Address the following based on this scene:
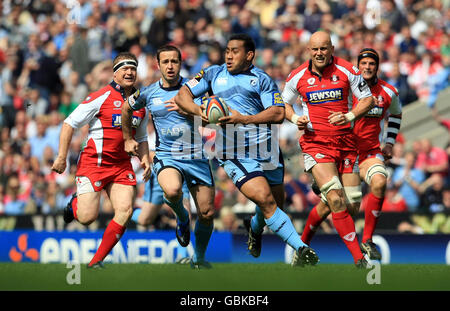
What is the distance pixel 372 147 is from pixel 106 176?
143 inches

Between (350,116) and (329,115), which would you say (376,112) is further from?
(350,116)

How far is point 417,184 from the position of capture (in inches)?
669

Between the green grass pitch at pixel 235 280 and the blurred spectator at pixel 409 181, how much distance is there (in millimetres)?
7006

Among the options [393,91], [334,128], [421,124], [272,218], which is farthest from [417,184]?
[272,218]

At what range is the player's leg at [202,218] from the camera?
10.8 metres

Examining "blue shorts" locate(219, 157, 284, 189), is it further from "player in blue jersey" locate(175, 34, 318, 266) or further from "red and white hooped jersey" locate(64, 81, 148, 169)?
"red and white hooped jersey" locate(64, 81, 148, 169)

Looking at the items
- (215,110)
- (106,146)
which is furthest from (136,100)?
(215,110)

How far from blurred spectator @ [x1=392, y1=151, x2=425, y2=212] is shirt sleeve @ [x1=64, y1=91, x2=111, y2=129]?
790 centimetres

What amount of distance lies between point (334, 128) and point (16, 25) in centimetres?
1599

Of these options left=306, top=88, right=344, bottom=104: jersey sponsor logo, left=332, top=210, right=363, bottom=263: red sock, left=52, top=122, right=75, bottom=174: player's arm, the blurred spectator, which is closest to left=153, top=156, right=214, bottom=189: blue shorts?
left=52, top=122, right=75, bottom=174: player's arm

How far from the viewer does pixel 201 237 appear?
36.0 feet

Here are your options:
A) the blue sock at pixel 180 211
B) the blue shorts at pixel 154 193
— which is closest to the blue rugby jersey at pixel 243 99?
the blue sock at pixel 180 211

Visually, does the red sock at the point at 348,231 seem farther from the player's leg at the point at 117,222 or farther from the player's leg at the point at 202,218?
the player's leg at the point at 117,222

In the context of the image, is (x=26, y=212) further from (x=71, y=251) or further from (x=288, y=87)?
(x=288, y=87)
